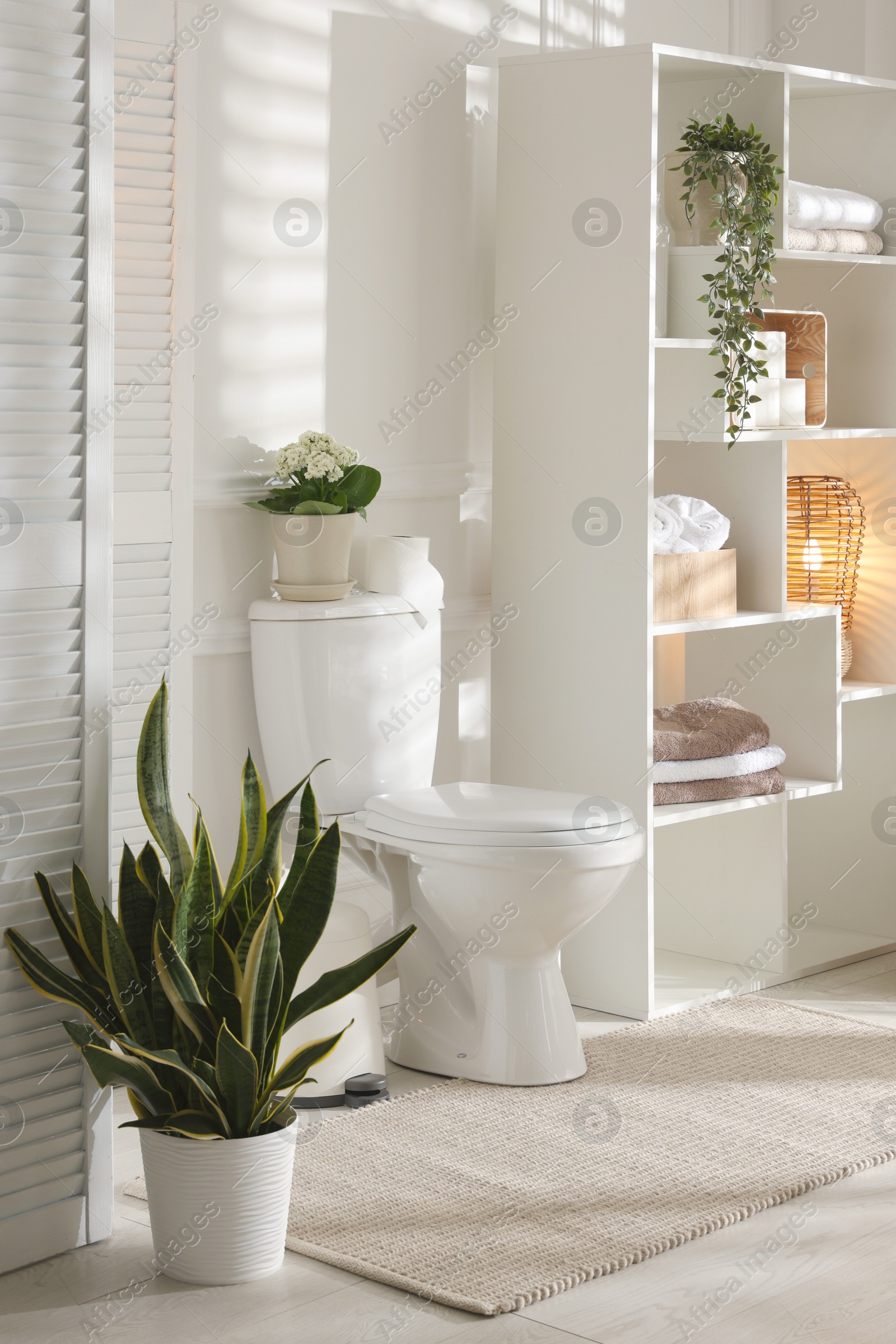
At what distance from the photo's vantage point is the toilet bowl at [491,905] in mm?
2664

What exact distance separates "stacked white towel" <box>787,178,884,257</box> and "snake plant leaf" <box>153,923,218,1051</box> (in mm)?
2059

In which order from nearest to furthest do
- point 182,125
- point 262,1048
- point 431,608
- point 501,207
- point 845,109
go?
point 262,1048
point 182,125
point 431,608
point 501,207
point 845,109

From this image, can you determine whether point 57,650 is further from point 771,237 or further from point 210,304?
point 771,237

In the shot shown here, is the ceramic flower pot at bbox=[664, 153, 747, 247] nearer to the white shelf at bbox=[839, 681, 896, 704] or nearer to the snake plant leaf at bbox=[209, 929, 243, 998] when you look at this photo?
the white shelf at bbox=[839, 681, 896, 704]

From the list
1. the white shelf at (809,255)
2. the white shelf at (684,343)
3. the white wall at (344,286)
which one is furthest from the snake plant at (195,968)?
the white shelf at (809,255)

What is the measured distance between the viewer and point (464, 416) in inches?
132

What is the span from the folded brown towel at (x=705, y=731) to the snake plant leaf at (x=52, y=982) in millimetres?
1407

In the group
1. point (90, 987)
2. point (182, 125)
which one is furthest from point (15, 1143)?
point (182, 125)

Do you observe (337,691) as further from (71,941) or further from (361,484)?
(71,941)

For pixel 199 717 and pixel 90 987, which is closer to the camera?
pixel 90 987

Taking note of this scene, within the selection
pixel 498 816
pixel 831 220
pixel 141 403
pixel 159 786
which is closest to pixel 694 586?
pixel 498 816

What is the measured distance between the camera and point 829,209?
3.33m

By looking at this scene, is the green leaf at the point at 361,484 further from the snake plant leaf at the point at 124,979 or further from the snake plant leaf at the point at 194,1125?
the snake plant leaf at the point at 194,1125

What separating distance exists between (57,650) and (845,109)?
236cm
